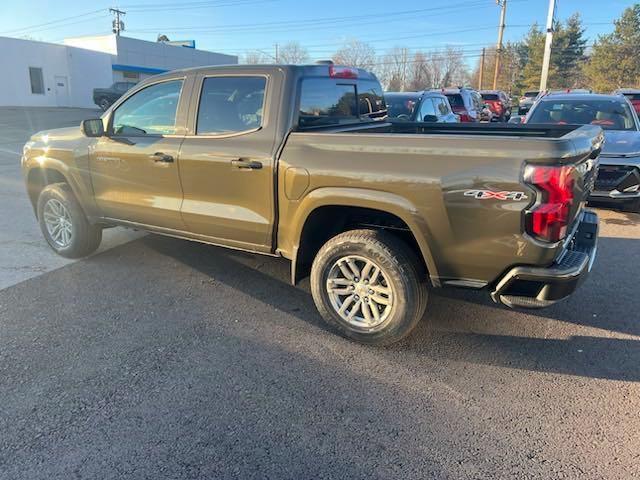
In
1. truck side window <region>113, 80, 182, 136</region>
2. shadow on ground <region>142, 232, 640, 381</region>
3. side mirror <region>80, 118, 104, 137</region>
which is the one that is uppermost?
truck side window <region>113, 80, 182, 136</region>

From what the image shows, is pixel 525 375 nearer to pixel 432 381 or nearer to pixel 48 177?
pixel 432 381

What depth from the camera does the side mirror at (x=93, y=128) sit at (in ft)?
15.2

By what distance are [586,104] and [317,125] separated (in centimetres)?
666

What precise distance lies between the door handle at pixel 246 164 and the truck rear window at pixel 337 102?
1.48ft

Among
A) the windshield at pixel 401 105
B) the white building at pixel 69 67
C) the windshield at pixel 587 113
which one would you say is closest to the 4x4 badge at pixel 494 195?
the windshield at pixel 587 113

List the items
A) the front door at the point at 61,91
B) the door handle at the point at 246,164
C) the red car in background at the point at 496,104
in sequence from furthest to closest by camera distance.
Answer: the front door at the point at 61,91 → the red car in background at the point at 496,104 → the door handle at the point at 246,164

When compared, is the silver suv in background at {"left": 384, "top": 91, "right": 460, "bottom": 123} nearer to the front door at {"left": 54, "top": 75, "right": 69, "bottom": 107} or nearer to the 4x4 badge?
the 4x4 badge

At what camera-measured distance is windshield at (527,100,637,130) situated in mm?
8125

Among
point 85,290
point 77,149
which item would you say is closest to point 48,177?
point 77,149

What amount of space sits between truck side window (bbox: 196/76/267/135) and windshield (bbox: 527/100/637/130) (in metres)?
6.29

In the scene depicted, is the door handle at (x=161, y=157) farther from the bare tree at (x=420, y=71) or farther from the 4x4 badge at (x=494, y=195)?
the bare tree at (x=420, y=71)

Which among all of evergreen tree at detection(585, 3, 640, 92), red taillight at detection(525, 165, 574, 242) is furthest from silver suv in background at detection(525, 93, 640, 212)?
evergreen tree at detection(585, 3, 640, 92)

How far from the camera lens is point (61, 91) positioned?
39281 millimetres

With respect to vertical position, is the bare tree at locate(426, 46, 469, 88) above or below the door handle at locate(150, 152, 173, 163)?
above
